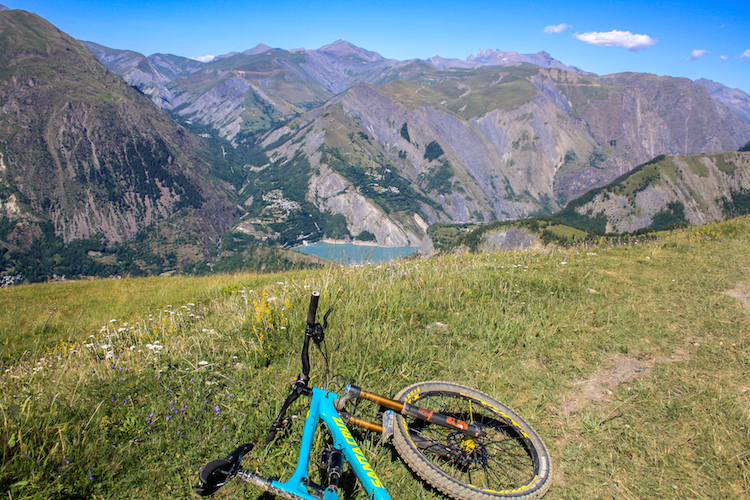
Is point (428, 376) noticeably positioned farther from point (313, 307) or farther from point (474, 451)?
point (313, 307)

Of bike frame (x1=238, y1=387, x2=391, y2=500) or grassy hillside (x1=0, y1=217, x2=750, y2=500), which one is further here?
grassy hillside (x1=0, y1=217, x2=750, y2=500)

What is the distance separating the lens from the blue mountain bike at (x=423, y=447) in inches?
119

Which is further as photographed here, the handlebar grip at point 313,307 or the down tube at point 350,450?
the handlebar grip at point 313,307

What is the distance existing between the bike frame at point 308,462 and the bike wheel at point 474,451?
68cm

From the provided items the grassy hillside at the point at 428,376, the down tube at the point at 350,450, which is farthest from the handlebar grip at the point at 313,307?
the grassy hillside at the point at 428,376

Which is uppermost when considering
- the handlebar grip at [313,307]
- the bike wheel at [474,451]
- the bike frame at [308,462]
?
the handlebar grip at [313,307]

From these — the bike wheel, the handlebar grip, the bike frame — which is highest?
the handlebar grip

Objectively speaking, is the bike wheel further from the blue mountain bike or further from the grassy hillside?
the grassy hillside

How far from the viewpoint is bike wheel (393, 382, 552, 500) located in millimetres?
3467

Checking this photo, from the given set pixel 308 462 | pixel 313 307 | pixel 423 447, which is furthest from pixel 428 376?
pixel 313 307

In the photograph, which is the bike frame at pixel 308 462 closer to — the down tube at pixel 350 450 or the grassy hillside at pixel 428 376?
the down tube at pixel 350 450

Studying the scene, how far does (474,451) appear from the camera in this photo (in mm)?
3879

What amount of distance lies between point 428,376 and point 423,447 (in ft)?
4.64

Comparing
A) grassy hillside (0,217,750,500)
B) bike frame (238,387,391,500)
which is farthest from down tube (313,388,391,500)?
grassy hillside (0,217,750,500)
